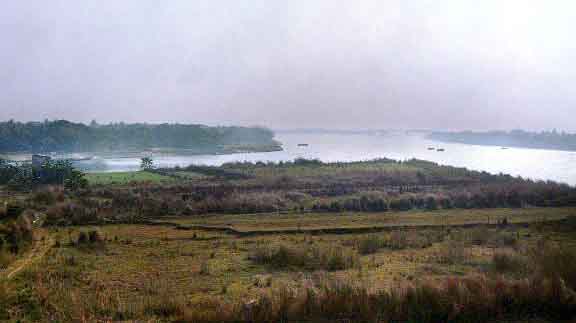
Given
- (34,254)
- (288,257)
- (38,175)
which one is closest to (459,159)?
(38,175)

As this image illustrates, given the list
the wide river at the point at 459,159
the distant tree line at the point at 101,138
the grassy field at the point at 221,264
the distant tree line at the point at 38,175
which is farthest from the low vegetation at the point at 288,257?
the distant tree line at the point at 101,138

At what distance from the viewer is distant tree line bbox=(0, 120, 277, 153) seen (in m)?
76.7

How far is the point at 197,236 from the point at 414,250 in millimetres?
6971

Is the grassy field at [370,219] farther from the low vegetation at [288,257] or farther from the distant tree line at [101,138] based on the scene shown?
the distant tree line at [101,138]

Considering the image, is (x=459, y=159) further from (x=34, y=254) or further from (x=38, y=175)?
(x=34, y=254)

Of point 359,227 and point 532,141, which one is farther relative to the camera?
point 532,141

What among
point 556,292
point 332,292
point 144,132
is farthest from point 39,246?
point 144,132

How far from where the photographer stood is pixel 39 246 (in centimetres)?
1230

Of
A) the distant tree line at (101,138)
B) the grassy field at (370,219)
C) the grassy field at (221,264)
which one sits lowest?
the grassy field at (370,219)

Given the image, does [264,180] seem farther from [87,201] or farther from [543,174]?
[543,174]

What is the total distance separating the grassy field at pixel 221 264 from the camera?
23.8 feet

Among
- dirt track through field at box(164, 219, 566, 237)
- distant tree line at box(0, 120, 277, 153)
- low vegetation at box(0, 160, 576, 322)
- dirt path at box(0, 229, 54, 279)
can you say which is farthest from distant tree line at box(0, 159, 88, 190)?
distant tree line at box(0, 120, 277, 153)

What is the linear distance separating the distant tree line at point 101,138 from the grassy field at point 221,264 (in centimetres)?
7013

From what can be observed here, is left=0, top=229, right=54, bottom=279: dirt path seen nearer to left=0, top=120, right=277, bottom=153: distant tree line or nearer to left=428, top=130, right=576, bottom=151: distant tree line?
left=0, top=120, right=277, bottom=153: distant tree line
